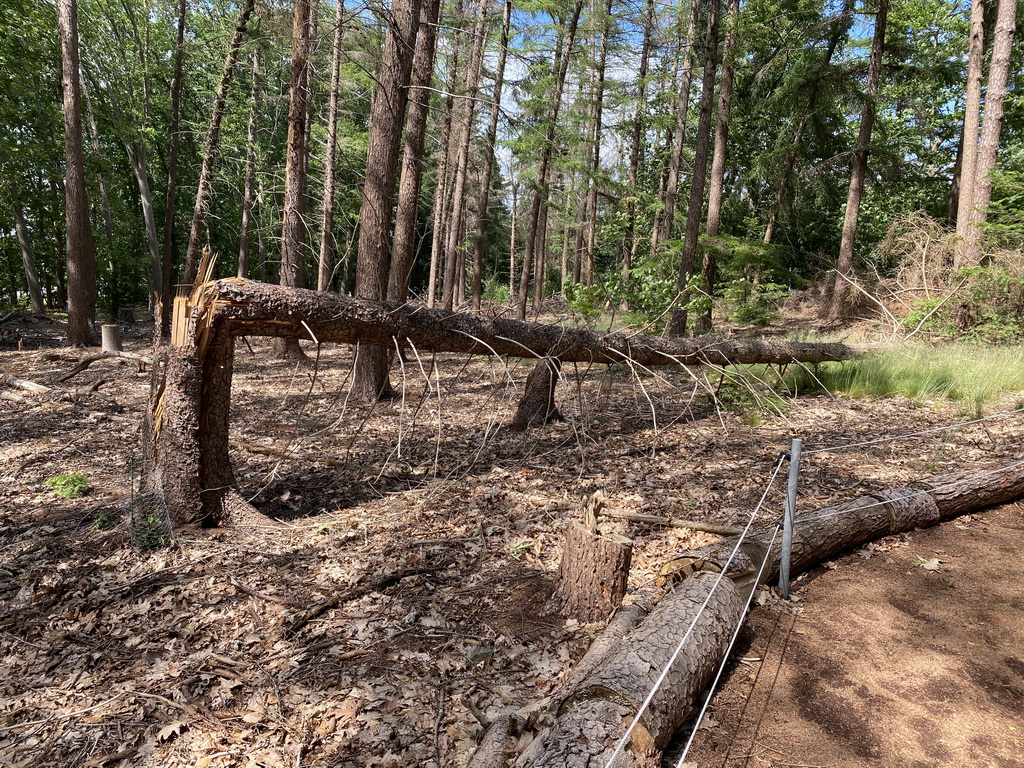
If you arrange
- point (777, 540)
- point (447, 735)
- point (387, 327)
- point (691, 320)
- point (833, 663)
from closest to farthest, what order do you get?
point (447, 735)
point (833, 663)
point (777, 540)
point (387, 327)
point (691, 320)

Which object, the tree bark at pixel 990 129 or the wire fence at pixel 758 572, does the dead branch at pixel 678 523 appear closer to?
the wire fence at pixel 758 572

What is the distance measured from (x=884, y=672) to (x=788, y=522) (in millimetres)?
936

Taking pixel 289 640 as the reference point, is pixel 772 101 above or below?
above

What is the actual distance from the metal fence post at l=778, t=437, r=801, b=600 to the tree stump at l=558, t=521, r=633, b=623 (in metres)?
1.15

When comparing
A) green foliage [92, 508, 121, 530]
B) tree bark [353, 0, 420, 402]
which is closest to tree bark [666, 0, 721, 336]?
tree bark [353, 0, 420, 402]

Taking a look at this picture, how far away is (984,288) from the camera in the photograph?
10539 millimetres

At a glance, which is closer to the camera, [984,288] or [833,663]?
[833,663]

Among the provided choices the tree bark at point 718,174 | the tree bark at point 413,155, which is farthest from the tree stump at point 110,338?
the tree bark at point 718,174

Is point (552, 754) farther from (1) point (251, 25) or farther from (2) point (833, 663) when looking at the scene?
(1) point (251, 25)

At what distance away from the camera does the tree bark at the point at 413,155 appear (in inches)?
294

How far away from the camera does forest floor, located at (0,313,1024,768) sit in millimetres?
2463

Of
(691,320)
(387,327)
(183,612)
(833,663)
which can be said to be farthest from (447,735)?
(691,320)

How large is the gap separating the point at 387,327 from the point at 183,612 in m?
2.46

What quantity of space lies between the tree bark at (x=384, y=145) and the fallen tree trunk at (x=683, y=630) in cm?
466
